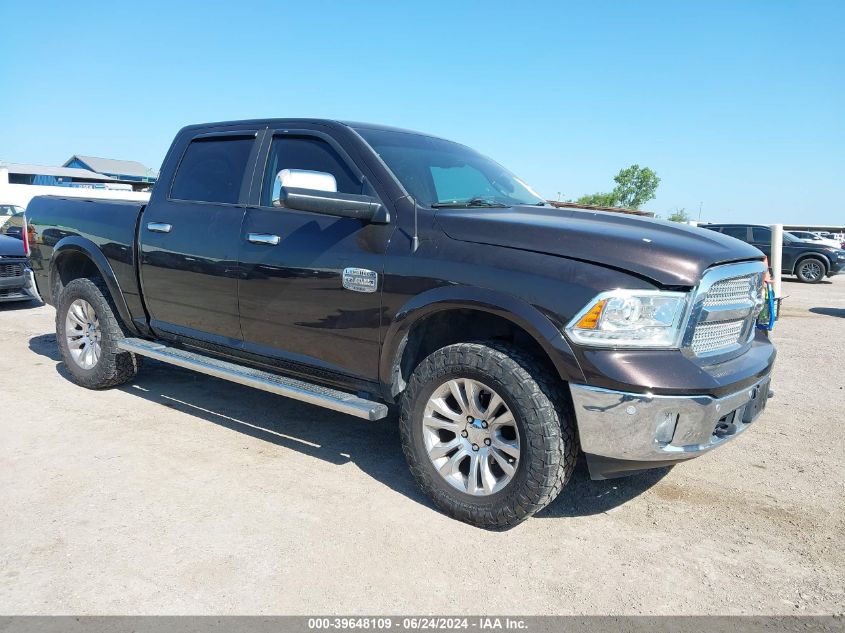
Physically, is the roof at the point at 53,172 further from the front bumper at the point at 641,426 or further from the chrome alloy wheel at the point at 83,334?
the front bumper at the point at 641,426

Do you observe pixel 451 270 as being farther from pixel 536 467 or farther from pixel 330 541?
pixel 330 541

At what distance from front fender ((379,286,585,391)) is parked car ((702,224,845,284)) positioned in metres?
16.9

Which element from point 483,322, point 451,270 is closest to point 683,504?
point 483,322

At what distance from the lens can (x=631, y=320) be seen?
Answer: 114 inches

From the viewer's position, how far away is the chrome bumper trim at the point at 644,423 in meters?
2.85

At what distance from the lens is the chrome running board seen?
11.6 feet

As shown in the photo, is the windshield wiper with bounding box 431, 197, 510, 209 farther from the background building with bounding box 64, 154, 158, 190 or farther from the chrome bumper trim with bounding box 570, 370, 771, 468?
the background building with bounding box 64, 154, 158, 190

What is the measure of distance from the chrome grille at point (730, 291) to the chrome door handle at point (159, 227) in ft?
11.5

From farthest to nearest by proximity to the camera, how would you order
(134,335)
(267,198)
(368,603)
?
(134,335)
(267,198)
(368,603)

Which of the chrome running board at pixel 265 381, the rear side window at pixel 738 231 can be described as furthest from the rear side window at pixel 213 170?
the rear side window at pixel 738 231

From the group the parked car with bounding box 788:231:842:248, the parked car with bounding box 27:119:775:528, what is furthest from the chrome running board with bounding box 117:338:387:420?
the parked car with bounding box 788:231:842:248

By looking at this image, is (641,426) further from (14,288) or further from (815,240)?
(815,240)

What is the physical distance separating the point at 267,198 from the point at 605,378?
246cm

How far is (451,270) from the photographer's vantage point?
10.8 feet
